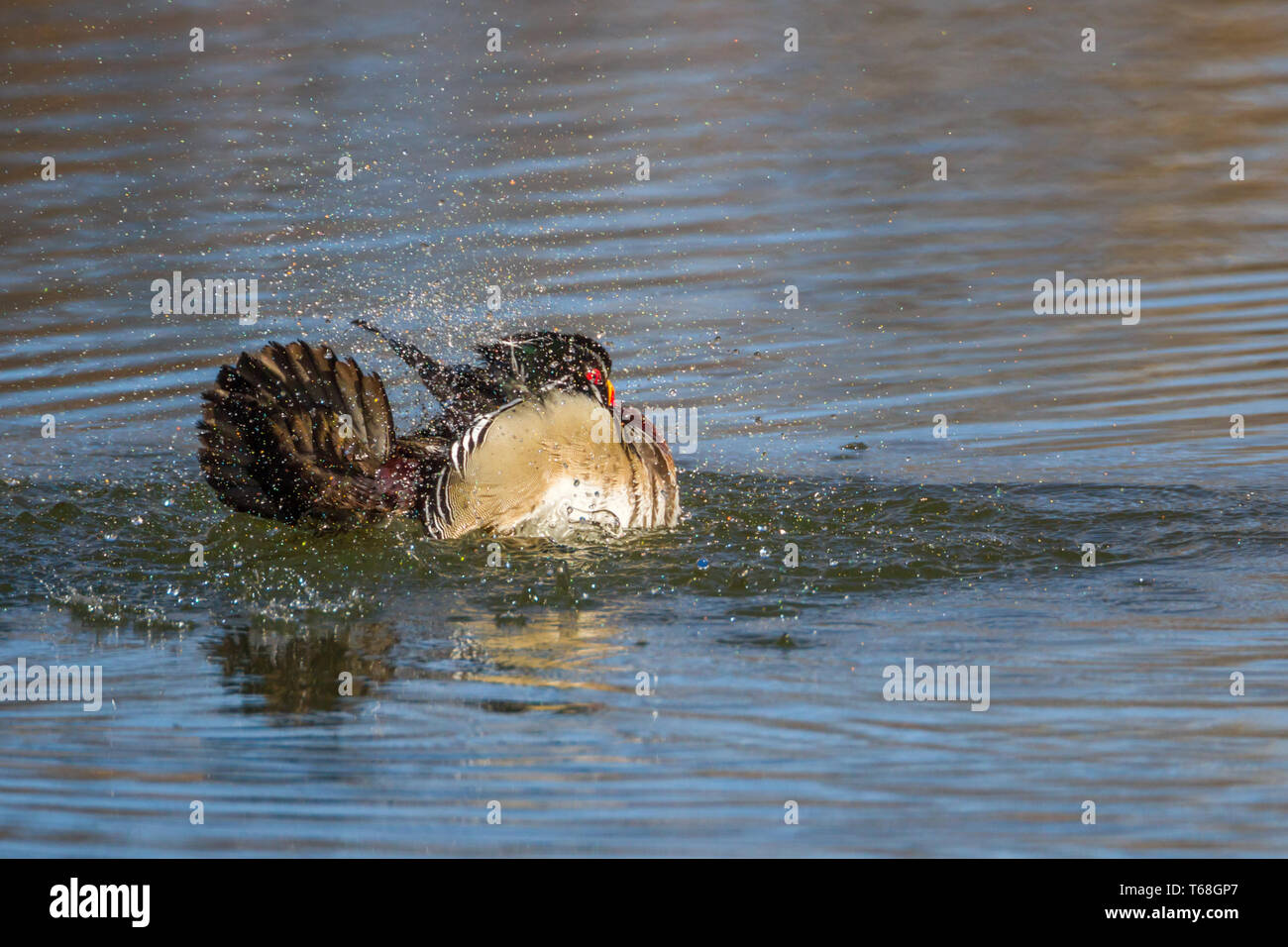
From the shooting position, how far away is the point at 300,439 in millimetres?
7105

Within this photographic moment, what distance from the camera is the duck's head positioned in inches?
292

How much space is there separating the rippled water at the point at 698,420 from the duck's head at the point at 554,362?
66 centimetres

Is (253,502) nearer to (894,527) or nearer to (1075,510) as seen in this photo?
(894,527)

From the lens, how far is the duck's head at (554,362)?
24.3 ft

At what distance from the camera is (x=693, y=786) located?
17.2 feet

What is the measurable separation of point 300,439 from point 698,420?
116 inches

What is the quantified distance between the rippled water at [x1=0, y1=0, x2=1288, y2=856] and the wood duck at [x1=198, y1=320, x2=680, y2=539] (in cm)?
17

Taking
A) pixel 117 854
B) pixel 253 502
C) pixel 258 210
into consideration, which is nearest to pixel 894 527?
pixel 253 502
